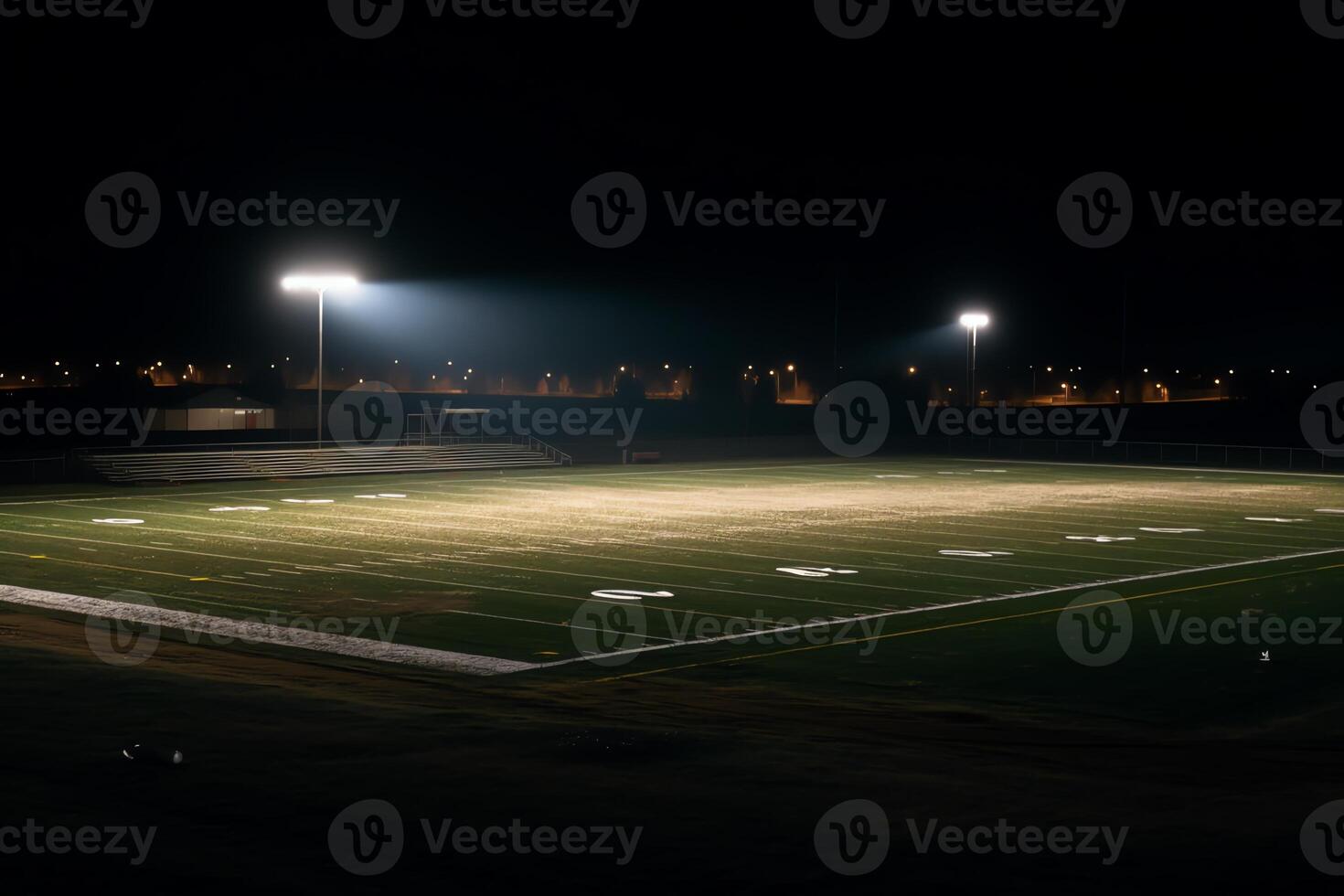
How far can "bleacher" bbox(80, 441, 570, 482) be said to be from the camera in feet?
135

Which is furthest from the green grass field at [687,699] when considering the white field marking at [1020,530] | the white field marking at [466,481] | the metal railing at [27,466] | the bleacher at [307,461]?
the bleacher at [307,461]

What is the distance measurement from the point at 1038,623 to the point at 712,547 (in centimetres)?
873

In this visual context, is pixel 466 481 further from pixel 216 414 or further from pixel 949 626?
pixel 949 626

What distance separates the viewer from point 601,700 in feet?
39.3

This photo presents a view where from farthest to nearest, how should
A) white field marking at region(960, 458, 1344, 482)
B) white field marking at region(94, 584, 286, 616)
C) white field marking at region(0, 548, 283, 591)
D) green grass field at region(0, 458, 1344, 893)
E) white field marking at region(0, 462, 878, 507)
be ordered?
white field marking at region(960, 458, 1344, 482) < white field marking at region(0, 462, 878, 507) < white field marking at region(0, 548, 283, 591) < white field marking at region(94, 584, 286, 616) < green grass field at region(0, 458, 1344, 893)

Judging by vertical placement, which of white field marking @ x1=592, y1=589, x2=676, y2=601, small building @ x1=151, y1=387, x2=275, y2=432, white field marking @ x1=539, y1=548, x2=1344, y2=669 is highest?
small building @ x1=151, y1=387, x2=275, y2=432

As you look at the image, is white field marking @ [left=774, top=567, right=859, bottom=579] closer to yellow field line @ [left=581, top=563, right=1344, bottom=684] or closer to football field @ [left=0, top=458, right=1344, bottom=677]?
football field @ [left=0, top=458, right=1344, bottom=677]

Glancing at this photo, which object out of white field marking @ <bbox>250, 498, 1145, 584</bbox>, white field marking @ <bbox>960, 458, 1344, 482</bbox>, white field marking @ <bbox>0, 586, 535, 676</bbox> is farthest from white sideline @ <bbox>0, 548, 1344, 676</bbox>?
white field marking @ <bbox>960, 458, 1344, 482</bbox>

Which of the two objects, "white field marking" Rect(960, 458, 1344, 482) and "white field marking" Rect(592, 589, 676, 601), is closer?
"white field marking" Rect(592, 589, 676, 601)

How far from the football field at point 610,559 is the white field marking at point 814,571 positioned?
0.19 metres

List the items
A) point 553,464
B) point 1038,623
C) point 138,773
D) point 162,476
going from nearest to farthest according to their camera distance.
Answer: point 138,773 → point 1038,623 → point 162,476 → point 553,464

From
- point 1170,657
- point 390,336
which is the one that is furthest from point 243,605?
point 390,336

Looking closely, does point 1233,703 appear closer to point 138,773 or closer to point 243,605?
point 138,773

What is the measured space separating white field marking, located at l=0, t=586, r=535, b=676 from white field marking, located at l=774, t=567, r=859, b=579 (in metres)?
8.19
